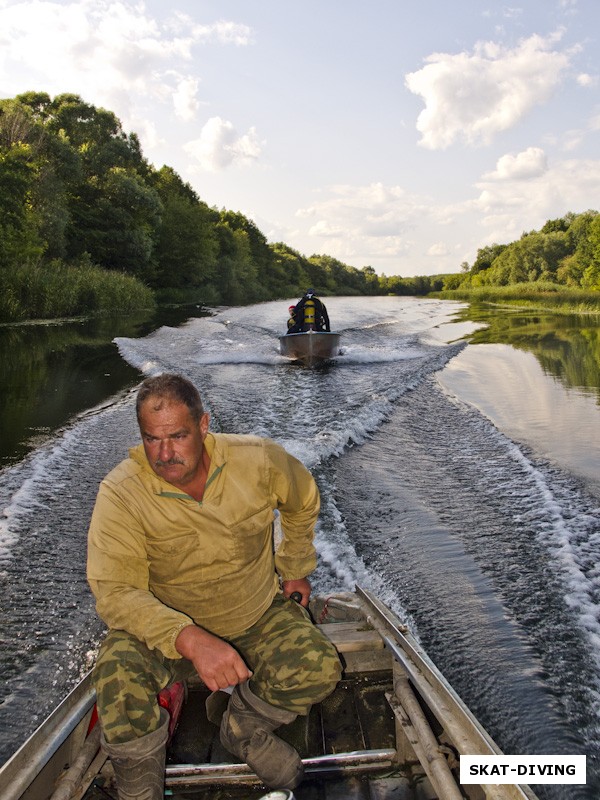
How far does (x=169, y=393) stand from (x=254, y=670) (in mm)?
1240

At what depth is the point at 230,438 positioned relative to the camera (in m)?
2.67

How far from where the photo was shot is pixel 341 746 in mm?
2586

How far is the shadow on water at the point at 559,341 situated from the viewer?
14680 mm

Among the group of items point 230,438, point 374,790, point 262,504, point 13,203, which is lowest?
point 374,790

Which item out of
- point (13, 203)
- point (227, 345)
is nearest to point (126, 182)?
point (13, 203)

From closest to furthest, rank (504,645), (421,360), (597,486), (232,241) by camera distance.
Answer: (504,645) < (597,486) < (421,360) < (232,241)

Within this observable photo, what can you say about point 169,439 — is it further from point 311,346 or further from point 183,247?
point 183,247

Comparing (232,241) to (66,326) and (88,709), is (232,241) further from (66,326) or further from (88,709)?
(88,709)

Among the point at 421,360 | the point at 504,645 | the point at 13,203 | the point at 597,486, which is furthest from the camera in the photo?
the point at 13,203

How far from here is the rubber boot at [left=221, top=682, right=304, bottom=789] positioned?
7.52ft

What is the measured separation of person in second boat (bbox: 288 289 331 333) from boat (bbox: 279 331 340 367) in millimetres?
399

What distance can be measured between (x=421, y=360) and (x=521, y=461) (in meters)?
10.0

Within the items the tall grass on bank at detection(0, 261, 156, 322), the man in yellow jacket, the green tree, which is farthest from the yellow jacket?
the green tree

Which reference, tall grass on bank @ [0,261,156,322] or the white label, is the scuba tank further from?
the white label
